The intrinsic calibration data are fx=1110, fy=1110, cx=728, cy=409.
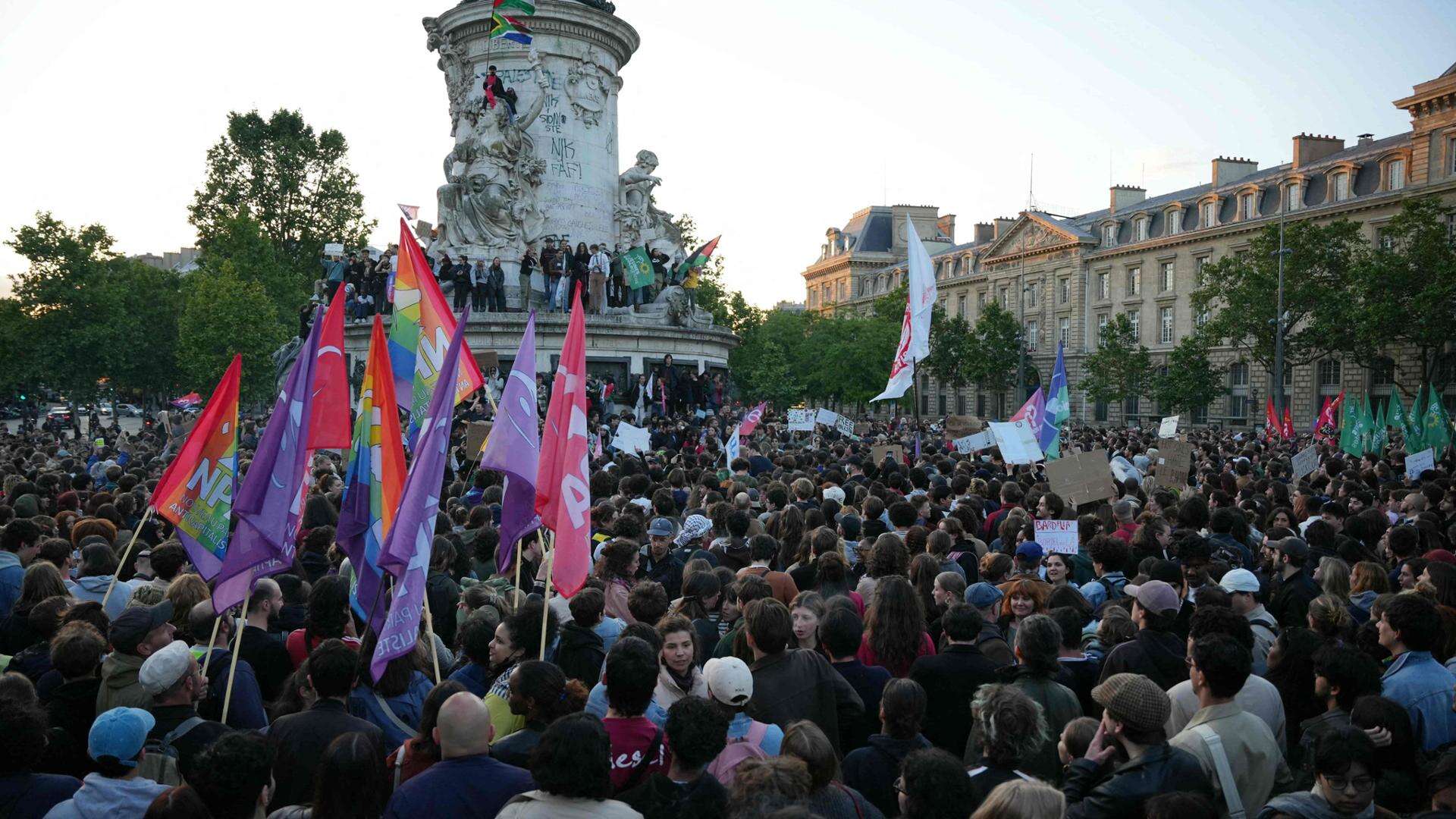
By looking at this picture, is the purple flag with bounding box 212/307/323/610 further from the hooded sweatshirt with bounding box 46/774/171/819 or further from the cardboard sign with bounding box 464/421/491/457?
the cardboard sign with bounding box 464/421/491/457

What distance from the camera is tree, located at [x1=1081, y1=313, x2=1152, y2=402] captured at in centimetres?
6575

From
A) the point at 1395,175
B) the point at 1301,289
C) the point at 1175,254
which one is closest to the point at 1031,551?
the point at 1301,289

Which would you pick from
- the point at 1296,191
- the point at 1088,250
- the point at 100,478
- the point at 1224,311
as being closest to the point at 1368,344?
the point at 1224,311

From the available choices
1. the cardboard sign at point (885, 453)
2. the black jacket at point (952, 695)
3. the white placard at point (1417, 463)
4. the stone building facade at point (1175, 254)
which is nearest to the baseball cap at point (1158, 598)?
the black jacket at point (952, 695)

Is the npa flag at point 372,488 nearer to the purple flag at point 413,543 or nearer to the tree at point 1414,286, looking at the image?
the purple flag at point 413,543

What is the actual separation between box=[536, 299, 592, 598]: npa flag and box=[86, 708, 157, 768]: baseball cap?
2519 mm

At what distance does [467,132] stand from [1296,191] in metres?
48.9

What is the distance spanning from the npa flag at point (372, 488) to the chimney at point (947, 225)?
100865mm

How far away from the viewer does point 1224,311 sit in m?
52.4

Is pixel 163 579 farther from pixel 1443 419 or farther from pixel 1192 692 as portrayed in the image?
pixel 1443 419

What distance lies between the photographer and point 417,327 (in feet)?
31.0

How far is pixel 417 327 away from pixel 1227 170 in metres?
69.3

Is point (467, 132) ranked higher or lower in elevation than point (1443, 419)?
higher

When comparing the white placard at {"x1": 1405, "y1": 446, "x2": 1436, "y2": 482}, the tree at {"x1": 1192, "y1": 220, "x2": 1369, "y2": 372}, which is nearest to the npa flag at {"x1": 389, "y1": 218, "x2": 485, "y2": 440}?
the white placard at {"x1": 1405, "y1": 446, "x2": 1436, "y2": 482}
